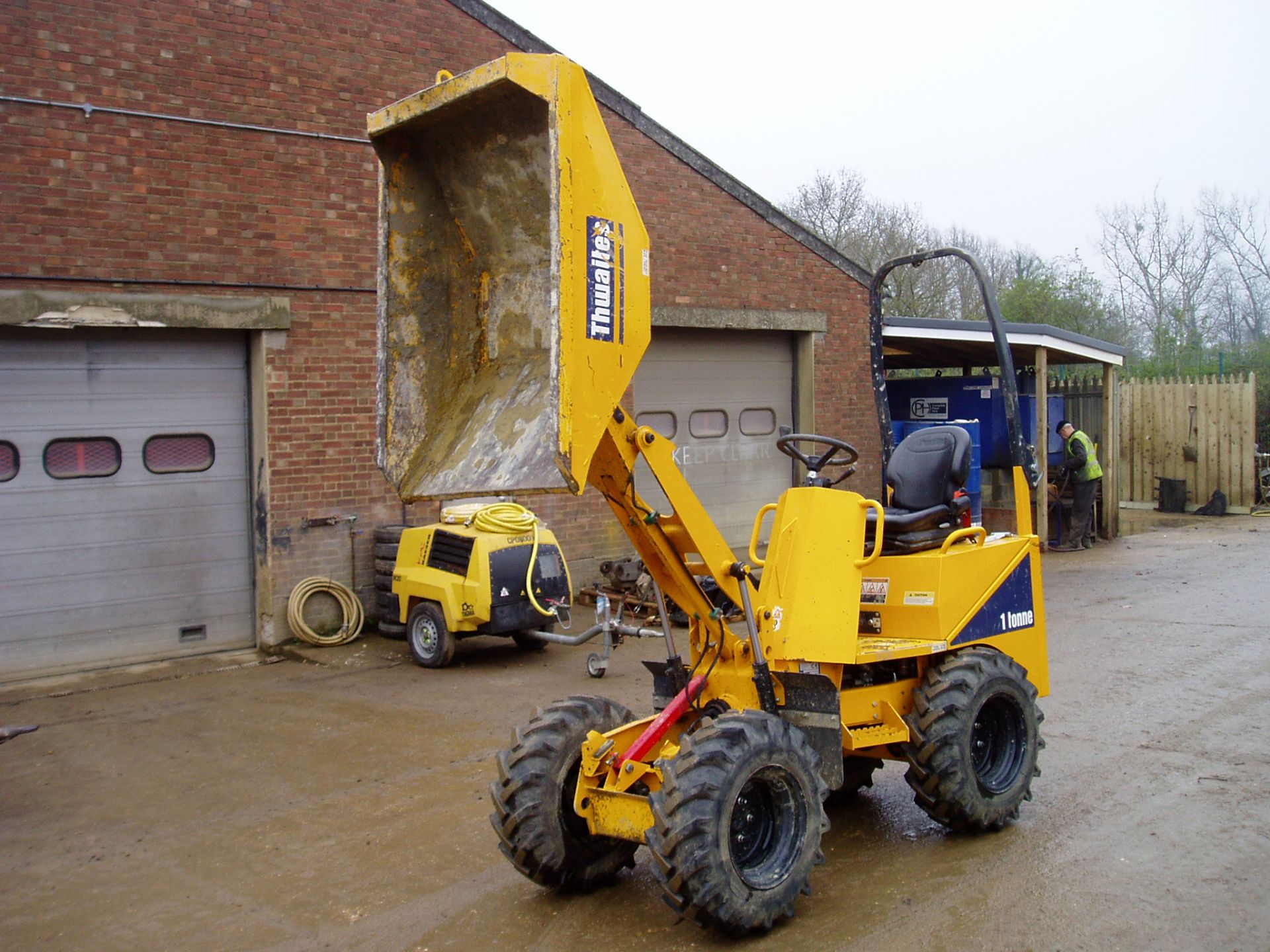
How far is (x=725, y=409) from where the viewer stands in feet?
47.0

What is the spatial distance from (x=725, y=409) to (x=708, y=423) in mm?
340

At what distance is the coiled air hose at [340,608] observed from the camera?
34.2 feet

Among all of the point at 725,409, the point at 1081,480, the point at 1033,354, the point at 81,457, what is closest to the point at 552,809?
the point at 81,457

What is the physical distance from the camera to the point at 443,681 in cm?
936

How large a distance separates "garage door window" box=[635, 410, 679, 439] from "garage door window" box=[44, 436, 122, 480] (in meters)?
5.74

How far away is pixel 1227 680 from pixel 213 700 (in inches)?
303

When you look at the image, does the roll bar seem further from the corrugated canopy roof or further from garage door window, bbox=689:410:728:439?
the corrugated canopy roof

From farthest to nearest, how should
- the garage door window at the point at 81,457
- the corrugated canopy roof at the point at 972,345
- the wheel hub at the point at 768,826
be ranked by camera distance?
1. the corrugated canopy roof at the point at 972,345
2. the garage door window at the point at 81,457
3. the wheel hub at the point at 768,826

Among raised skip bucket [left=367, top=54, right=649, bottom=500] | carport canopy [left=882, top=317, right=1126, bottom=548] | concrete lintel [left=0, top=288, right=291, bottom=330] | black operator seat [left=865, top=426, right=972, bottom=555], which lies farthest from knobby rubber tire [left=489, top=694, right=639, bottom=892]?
carport canopy [left=882, top=317, right=1126, bottom=548]

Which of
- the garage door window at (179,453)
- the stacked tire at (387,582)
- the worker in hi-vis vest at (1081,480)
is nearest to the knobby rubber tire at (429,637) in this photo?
the stacked tire at (387,582)

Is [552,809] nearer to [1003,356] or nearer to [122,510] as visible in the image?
[1003,356]

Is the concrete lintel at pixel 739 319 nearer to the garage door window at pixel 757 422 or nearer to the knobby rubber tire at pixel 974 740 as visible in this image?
the garage door window at pixel 757 422

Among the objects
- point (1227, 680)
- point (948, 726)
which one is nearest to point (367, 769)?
point (948, 726)

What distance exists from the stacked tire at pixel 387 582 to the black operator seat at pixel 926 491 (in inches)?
233
